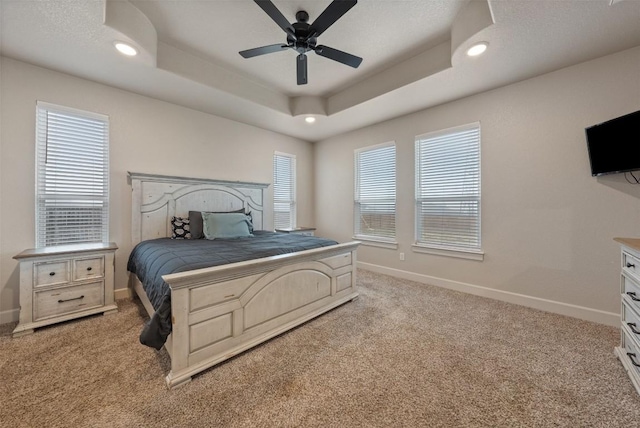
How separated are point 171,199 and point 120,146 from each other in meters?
0.84

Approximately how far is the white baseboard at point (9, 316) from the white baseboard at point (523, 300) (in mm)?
4499

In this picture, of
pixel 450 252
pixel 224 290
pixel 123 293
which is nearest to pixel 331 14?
pixel 224 290

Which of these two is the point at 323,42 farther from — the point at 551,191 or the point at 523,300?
the point at 523,300

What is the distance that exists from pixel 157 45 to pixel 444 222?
157 inches

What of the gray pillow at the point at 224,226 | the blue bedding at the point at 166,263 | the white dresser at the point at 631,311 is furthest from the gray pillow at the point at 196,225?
the white dresser at the point at 631,311

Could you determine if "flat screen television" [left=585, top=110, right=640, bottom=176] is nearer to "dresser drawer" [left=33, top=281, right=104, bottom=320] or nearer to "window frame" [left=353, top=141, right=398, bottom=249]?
"window frame" [left=353, top=141, right=398, bottom=249]

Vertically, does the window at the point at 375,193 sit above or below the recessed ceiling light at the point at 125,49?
below

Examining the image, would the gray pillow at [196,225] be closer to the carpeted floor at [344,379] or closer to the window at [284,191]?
the carpeted floor at [344,379]

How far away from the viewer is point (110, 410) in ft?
4.46

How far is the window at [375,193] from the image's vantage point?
404 centimetres

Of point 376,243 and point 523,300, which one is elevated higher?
point 376,243

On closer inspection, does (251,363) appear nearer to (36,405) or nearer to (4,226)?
(36,405)

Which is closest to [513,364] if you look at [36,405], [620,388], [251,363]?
[620,388]

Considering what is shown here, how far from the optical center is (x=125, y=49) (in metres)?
2.21
